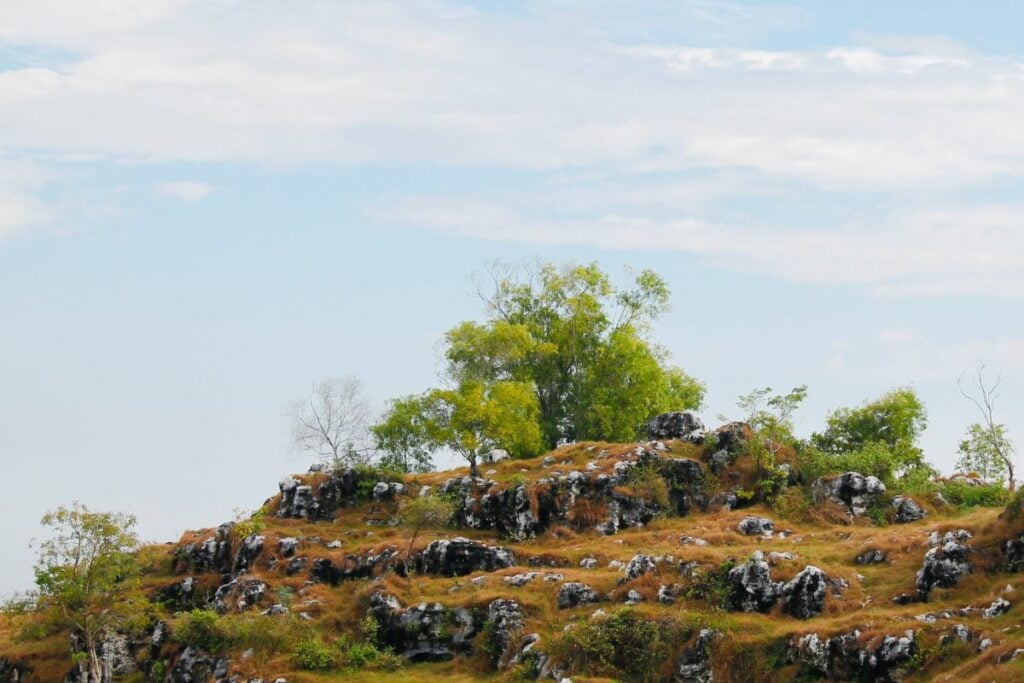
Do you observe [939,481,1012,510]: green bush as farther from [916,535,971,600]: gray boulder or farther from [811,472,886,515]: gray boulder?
[916,535,971,600]: gray boulder

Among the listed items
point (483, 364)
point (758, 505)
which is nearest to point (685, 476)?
point (758, 505)

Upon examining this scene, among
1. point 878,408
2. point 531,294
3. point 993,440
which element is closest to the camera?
point 993,440

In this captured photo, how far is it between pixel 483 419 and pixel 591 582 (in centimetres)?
2281

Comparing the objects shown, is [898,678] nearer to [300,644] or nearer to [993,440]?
[300,644]

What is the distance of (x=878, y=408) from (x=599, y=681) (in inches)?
1427

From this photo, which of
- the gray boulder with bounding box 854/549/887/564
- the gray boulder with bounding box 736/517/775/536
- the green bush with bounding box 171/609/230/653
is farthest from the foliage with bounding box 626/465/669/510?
the green bush with bounding box 171/609/230/653

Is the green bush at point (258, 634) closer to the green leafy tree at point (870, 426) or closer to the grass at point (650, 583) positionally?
the grass at point (650, 583)

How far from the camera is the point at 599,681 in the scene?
164 feet

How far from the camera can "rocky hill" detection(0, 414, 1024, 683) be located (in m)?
49.7

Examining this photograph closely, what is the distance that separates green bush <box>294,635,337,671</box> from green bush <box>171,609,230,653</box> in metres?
3.89

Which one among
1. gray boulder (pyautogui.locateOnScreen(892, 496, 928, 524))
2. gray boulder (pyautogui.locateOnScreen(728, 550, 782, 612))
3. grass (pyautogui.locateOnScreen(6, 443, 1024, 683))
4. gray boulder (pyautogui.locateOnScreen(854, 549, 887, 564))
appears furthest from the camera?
gray boulder (pyautogui.locateOnScreen(892, 496, 928, 524))

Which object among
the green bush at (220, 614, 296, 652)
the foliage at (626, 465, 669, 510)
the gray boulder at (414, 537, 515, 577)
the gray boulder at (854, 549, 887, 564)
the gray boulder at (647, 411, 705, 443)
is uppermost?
the gray boulder at (647, 411, 705, 443)

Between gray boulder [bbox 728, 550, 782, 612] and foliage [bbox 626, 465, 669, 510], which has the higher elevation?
foliage [bbox 626, 465, 669, 510]

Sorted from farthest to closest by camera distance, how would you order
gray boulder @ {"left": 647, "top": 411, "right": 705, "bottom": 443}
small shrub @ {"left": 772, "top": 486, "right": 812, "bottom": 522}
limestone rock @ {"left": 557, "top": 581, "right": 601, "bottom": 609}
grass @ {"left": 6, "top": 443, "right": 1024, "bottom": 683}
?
gray boulder @ {"left": 647, "top": 411, "right": 705, "bottom": 443}
small shrub @ {"left": 772, "top": 486, "right": 812, "bottom": 522}
limestone rock @ {"left": 557, "top": 581, "right": 601, "bottom": 609}
grass @ {"left": 6, "top": 443, "right": 1024, "bottom": 683}
